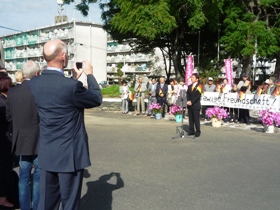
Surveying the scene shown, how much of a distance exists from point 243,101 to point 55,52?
1158cm

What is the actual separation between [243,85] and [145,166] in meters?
8.72

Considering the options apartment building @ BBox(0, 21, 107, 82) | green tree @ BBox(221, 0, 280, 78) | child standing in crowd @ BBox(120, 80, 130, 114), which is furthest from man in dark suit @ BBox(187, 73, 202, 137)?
apartment building @ BBox(0, 21, 107, 82)

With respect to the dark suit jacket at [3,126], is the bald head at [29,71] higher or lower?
higher

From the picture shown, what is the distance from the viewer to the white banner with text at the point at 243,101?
12.4m

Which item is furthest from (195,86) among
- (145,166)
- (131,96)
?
(131,96)

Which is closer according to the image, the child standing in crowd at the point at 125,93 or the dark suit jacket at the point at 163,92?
the dark suit jacket at the point at 163,92

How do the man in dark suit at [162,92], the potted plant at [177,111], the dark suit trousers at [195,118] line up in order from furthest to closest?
the man in dark suit at [162,92] < the potted plant at [177,111] < the dark suit trousers at [195,118]

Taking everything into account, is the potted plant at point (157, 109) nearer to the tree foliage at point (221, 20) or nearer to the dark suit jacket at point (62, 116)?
the tree foliage at point (221, 20)

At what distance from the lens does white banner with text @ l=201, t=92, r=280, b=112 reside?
40.8 feet

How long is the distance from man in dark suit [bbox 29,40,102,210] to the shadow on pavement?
1628mm

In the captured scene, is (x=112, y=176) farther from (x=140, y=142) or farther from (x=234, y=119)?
(x=234, y=119)

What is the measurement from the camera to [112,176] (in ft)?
20.5

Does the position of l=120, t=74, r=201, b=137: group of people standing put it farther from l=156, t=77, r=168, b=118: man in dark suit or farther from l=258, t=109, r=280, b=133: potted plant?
l=258, t=109, r=280, b=133: potted plant

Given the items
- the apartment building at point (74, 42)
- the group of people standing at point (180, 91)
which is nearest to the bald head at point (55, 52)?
the group of people standing at point (180, 91)
